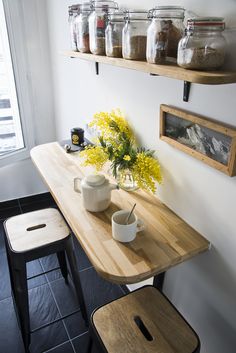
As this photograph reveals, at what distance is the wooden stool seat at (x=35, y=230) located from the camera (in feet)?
4.70

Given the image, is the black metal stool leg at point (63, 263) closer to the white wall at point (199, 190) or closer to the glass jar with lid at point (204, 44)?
the white wall at point (199, 190)

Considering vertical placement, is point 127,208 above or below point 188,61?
below

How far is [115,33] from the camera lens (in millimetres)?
1147

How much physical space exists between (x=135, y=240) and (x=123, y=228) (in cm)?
9

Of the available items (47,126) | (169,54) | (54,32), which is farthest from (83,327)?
(54,32)

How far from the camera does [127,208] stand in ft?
4.36

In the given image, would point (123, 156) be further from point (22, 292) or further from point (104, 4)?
point (22, 292)

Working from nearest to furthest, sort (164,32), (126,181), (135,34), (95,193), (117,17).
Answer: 1. (164,32)
2. (135,34)
3. (117,17)
4. (95,193)
5. (126,181)

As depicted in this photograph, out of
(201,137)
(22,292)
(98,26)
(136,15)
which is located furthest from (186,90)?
(22,292)

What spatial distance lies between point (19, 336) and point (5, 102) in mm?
1816

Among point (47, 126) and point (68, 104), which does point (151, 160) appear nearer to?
point (68, 104)

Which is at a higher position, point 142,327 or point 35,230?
point 35,230

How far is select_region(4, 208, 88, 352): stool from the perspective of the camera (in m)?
1.40

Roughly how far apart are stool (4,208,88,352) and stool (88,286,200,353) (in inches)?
16.6
